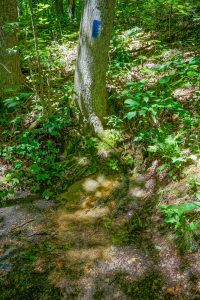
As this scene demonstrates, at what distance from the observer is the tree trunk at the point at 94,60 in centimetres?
430

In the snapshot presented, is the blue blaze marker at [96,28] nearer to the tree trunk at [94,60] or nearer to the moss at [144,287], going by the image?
the tree trunk at [94,60]

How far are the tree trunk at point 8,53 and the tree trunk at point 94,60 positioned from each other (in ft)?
5.47

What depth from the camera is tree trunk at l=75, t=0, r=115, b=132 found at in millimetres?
4297

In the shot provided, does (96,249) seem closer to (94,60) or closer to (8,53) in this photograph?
(94,60)

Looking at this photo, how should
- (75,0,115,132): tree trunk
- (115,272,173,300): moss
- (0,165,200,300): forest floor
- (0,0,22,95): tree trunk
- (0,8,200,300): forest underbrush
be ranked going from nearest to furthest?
(115,272,173,300): moss
(0,165,200,300): forest floor
(0,8,200,300): forest underbrush
(75,0,115,132): tree trunk
(0,0,22,95): tree trunk

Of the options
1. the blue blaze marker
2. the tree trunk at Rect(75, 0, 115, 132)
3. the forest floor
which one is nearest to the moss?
the forest floor

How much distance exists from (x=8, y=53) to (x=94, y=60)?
7.48 ft

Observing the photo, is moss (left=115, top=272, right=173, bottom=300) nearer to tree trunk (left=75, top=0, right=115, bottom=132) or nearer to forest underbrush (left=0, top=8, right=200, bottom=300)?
forest underbrush (left=0, top=8, right=200, bottom=300)

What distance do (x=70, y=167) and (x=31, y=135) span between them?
1151 mm

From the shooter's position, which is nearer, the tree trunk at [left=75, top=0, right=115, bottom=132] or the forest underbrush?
the forest underbrush

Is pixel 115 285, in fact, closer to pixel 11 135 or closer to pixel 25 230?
pixel 25 230

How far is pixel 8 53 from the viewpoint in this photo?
5.76 meters

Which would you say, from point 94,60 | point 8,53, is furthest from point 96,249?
point 8,53

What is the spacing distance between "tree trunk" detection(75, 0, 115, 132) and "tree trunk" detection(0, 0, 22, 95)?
1666 millimetres
